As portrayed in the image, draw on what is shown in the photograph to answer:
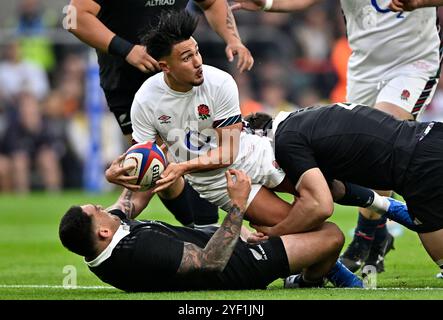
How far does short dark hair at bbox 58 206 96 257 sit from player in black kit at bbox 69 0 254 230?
171cm

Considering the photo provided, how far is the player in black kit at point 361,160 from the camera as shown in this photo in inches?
298

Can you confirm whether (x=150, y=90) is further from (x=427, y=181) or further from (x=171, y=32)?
(x=427, y=181)

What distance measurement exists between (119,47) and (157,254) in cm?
228

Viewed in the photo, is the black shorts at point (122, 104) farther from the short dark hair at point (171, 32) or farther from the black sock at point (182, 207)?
the short dark hair at point (171, 32)

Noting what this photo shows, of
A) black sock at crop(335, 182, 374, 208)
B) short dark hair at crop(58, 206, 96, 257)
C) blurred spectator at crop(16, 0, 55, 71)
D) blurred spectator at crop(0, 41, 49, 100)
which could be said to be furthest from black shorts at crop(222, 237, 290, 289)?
blurred spectator at crop(16, 0, 55, 71)

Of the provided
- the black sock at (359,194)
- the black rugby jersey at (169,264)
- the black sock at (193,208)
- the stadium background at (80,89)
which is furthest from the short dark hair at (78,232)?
the stadium background at (80,89)

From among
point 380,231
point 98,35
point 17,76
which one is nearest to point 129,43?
point 98,35

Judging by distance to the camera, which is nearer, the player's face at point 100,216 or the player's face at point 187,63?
the player's face at point 100,216

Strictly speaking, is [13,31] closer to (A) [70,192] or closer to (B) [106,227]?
(A) [70,192]

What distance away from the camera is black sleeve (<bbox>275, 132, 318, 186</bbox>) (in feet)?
25.5

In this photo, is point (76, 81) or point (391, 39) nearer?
point (391, 39)

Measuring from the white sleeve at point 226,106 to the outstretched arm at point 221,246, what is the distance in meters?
0.84

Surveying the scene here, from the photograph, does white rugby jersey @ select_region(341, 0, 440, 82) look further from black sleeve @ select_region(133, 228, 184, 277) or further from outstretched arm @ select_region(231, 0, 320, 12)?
black sleeve @ select_region(133, 228, 184, 277)

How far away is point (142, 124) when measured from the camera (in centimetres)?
835
